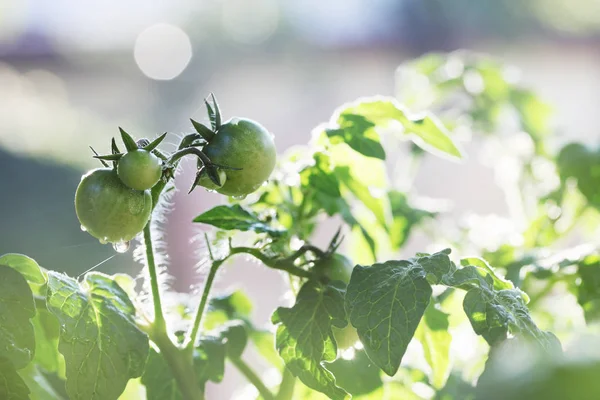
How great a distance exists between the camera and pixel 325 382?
0.53 metres

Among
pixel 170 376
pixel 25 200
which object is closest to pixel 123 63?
pixel 25 200

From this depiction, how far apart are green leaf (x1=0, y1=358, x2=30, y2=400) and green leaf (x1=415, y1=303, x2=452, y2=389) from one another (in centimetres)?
34

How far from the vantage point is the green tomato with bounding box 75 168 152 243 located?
504 millimetres

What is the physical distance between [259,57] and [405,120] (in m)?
8.98

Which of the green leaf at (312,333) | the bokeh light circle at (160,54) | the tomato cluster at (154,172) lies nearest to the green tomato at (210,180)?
the tomato cluster at (154,172)

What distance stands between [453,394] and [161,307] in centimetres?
29

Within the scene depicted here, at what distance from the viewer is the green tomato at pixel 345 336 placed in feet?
1.98

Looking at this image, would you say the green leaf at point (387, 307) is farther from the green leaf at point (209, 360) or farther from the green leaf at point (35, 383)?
the green leaf at point (35, 383)

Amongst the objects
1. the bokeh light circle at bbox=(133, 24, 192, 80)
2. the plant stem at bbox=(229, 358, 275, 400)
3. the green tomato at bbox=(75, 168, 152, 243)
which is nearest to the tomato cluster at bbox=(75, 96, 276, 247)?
the green tomato at bbox=(75, 168, 152, 243)

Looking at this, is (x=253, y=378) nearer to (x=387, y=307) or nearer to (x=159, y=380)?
(x=159, y=380)

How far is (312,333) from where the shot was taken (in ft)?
1.82

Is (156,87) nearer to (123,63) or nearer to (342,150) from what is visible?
(123,63)

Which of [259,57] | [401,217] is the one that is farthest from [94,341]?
[259,57]

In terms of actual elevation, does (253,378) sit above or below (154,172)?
below
